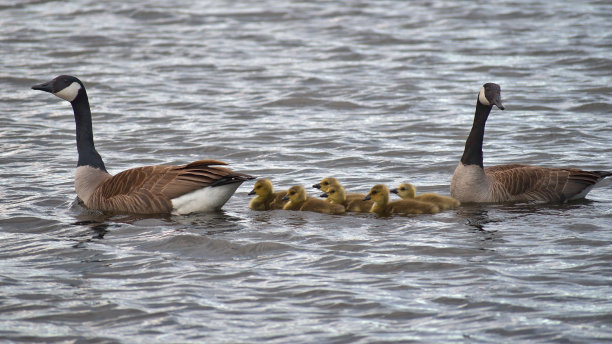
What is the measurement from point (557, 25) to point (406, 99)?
7.75 m

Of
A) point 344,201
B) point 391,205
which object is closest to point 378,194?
point 391,205

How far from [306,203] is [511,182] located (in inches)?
94.5

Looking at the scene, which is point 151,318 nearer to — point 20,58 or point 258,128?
point 258,128

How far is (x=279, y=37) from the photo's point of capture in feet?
71.7

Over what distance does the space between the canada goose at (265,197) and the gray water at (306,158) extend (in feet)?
0.64

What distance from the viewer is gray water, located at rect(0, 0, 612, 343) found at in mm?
6738

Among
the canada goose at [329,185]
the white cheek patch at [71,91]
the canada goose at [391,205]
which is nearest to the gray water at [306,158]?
the canada goose at [391,205]

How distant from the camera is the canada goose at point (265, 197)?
981 cm

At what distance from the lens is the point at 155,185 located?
9.69 m

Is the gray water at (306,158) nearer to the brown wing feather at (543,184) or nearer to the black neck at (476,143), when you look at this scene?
the brown wing feather at (543,184)

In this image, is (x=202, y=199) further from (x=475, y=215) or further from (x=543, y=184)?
(x=543, y=184)

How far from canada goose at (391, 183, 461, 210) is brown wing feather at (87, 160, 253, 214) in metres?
1.73

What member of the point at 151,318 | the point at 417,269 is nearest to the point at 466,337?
the point at 417,269

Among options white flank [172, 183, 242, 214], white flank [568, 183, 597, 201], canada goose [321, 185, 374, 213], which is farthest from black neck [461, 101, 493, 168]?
white flank [172, 183, 242, 214]
